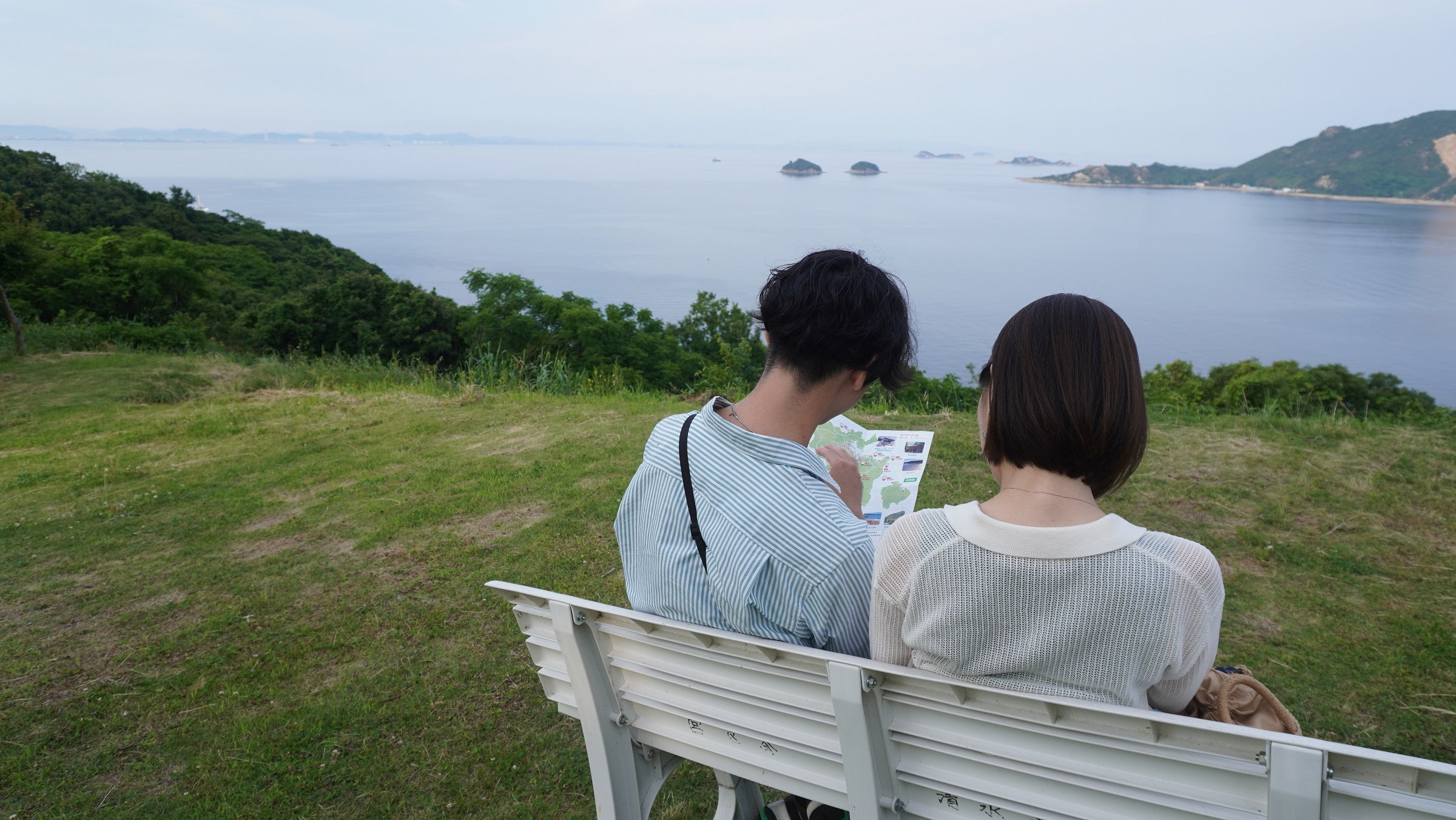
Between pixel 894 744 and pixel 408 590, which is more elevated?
pixel 894 744

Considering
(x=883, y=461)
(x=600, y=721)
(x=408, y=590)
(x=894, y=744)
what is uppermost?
(x=883, y=461)

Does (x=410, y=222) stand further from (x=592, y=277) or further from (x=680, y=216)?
(x=592, y=277)

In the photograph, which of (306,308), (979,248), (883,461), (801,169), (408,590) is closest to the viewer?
(883,461)

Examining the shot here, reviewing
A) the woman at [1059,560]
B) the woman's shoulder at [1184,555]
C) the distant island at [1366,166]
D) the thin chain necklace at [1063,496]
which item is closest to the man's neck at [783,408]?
the woman at [1059,560]

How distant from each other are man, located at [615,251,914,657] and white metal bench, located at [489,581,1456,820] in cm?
14

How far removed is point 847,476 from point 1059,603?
25.4 inches

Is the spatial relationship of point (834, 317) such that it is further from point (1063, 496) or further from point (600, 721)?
point (600, 721)

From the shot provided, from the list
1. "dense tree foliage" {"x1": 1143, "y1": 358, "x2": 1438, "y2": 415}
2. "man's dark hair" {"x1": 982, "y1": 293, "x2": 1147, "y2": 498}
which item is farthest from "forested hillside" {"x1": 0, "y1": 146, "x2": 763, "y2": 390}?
"man's dark hair" {"x1": 982, "y1": 293, "x2": 1147, "y2": 498}

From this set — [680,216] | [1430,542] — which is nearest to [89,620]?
[1430,542]

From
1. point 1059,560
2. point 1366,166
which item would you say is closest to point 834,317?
point 1059,560

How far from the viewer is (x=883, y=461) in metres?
2.19

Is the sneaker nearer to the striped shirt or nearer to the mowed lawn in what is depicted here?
the striped shirt

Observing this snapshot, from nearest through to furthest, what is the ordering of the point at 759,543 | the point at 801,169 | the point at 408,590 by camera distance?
1. the point at 759,543
2. the point at 408,590
3. the point at 801,169

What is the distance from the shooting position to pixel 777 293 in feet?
5.40
